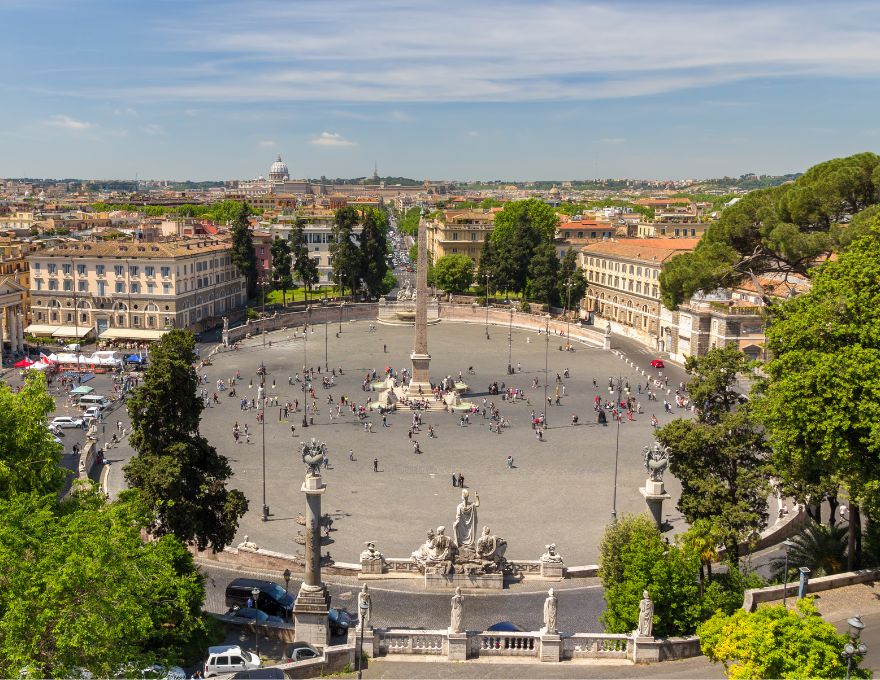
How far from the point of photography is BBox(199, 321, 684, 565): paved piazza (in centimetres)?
3141

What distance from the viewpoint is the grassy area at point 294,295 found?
296 feet

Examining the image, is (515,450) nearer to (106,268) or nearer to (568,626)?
(568,626)

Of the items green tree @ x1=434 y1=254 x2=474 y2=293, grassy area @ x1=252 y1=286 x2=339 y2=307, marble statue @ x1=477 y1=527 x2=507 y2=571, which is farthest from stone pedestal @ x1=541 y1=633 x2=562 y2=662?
green tree @ x1=434 y1=254 x2=474 y2=293

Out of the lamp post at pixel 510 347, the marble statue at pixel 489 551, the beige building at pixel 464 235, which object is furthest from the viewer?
the beige building at pixel 464 235

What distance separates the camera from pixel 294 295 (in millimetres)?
94188

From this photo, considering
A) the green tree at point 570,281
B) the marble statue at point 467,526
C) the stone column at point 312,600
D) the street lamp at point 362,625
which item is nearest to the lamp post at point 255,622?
the stone column at point 312,600

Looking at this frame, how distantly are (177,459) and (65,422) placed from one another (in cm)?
2425

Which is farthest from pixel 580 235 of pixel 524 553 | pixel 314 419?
pixel 524 553

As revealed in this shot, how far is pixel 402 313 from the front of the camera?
83.0 metres

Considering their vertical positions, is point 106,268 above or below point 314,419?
above

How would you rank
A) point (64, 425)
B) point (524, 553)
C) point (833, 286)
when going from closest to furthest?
point (833, 286)
point (524, 553)
point (64, 425)

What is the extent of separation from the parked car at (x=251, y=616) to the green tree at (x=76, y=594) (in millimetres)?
5088

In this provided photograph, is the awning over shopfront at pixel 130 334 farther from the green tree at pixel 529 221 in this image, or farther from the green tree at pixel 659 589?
the green tree at pixel 659 589

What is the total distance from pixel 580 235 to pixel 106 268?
2225 inches
